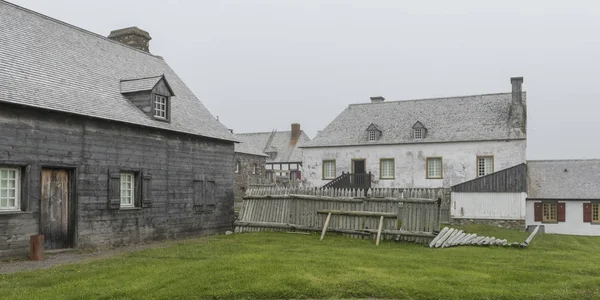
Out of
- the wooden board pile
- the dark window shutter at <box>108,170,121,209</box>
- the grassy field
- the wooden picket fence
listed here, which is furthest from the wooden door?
the wooden board pile

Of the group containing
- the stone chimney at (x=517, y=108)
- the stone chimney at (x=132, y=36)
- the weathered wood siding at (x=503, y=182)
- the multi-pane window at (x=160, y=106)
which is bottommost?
the weathered wood siding at (x=503, y=182)

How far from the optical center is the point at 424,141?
1453 inches

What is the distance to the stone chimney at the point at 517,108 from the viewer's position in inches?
1374

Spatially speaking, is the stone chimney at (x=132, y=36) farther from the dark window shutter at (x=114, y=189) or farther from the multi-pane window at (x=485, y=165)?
the multi-pane window at (x=485, y=165)

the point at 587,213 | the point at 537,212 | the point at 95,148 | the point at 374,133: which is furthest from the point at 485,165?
the point at 95,148

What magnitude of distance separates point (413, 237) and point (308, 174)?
936 inches

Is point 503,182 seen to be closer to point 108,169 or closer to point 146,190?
point 146,190

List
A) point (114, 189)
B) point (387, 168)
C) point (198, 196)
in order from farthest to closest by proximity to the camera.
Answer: point (387, 168), point (198, 196), point (114, 189)

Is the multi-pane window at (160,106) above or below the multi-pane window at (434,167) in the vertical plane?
above

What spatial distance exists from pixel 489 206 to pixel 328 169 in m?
13.0

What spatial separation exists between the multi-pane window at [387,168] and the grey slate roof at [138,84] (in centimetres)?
2224

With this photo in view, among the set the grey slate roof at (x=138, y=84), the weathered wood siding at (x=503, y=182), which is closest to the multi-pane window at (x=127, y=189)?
the grey slate roof at (x=138, y=84)

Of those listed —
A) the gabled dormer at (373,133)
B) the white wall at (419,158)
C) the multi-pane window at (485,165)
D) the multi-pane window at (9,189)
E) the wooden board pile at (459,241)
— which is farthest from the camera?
the gabled dormer at (373,133)

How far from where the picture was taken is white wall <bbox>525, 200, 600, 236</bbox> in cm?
3350
